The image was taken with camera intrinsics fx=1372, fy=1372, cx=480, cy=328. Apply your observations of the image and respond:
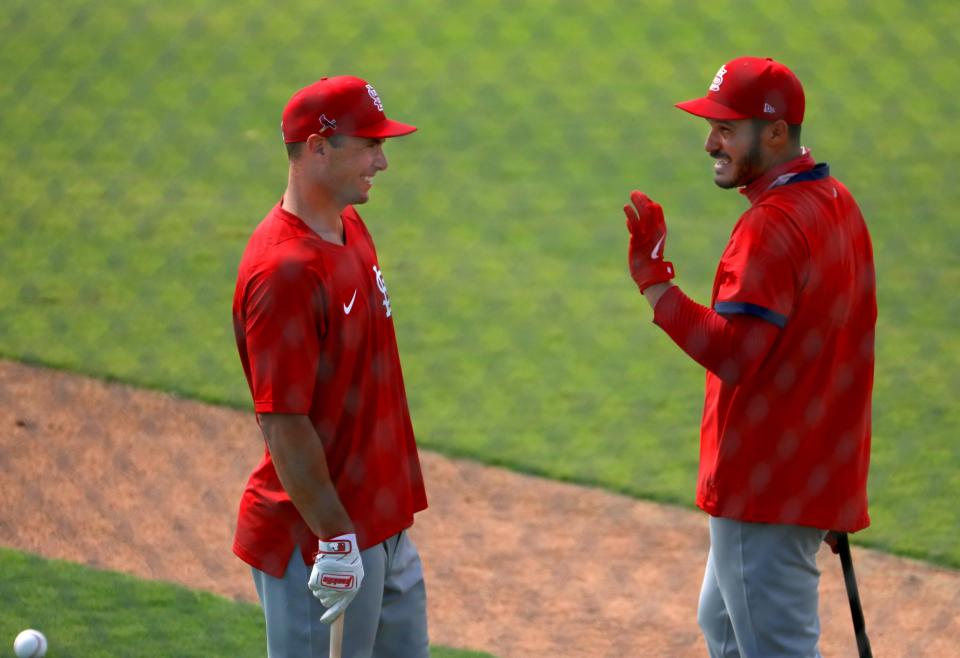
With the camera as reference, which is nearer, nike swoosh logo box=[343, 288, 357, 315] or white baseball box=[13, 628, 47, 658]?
nike swoosh logo box=[343, 288, 357, 315]

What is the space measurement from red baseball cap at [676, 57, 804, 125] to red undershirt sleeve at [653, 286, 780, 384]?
46 centimetres

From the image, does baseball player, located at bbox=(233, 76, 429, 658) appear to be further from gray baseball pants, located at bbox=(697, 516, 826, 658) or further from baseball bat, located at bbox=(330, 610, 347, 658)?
gray baseball pants, located at bbox=(697, 516, 826, 658)

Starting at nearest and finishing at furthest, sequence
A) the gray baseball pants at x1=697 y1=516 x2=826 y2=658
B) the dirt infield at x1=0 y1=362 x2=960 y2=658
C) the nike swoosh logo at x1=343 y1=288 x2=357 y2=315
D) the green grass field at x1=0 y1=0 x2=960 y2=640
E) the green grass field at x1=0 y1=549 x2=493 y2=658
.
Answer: the nike swoosh logo at x1=343 y1=288 x2=357 y2=315 → the gray baseball pants at x1=697 y1=516 x2=826 y2=658 → the green grass field at x1=0 y1=549 x2=493 y2=658 → the dirt infield at x1=0 y1=362 x2=960 y2=658 → the green grass field at x1=0 y1=0 x2=960 y2=640

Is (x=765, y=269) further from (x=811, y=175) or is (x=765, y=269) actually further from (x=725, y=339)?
(x=811, y=175)

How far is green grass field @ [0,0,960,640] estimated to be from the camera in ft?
20.3

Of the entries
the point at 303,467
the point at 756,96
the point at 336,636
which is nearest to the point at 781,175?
the point at 756,96

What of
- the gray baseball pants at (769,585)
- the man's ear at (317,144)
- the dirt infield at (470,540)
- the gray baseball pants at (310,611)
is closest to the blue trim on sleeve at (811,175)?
the gray baseball pants at (769,585)

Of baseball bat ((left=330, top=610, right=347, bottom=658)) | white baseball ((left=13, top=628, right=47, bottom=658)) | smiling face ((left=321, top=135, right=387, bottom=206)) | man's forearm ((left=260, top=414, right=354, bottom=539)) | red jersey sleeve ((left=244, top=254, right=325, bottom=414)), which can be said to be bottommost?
white baseball ((left=13, top=628, right=47, bottom=658))

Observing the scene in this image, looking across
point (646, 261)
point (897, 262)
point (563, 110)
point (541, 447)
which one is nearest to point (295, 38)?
point (563, 110)

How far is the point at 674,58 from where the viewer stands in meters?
11.2

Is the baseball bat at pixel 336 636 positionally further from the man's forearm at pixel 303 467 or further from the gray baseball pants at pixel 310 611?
the man's forearm at pixel 303 467

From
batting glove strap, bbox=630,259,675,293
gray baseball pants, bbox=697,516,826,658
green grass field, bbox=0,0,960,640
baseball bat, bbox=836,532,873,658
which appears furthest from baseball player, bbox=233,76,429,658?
green grass field, bbox=0,0,960,640

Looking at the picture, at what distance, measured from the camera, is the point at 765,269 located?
9.53 ft

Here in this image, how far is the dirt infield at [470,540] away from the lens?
4438 mm
